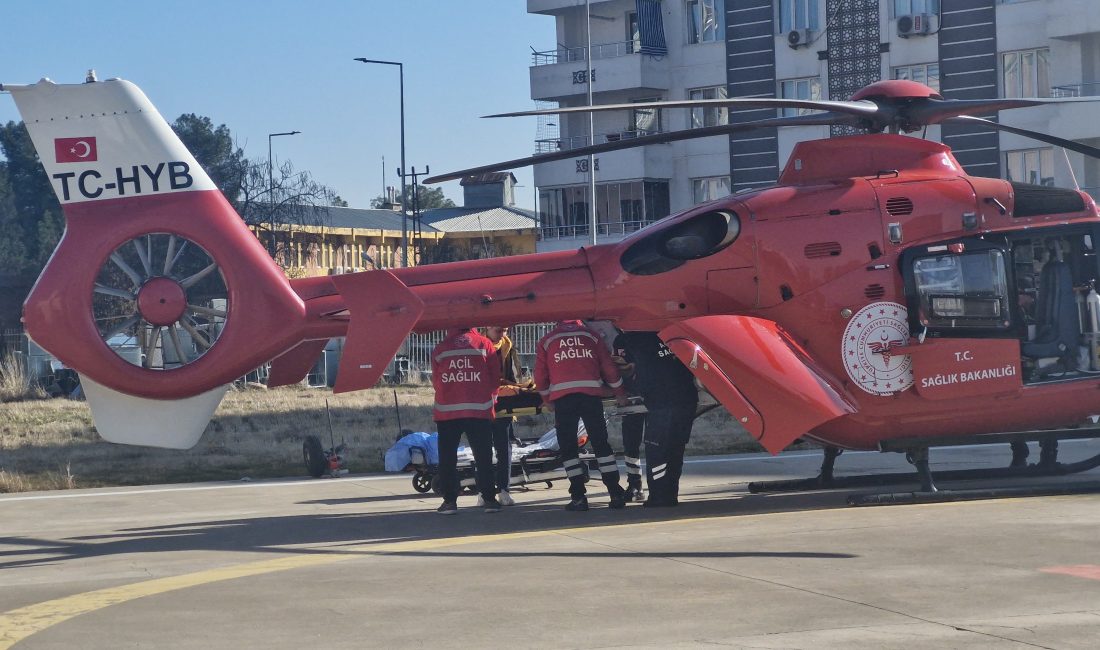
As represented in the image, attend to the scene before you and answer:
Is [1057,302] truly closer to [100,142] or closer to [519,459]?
[519,459]

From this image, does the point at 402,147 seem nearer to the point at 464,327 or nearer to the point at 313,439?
the point at 313,439

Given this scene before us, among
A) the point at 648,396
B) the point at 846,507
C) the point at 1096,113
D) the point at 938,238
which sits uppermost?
the point at 1096,113

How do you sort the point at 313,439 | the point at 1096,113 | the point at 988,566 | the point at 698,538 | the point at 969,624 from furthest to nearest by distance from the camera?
the point at 1096,113, the point at 313,439, the point at 698,538, the point at 988,566, the point at 969,624

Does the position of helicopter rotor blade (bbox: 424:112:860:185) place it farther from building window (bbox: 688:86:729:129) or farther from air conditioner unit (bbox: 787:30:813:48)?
building window (bbox: 688:86:729:129)

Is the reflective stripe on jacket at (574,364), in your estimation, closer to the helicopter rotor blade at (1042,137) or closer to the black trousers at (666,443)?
the black trousers at (666,443)

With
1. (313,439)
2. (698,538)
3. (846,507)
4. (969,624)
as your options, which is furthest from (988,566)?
(313,439)

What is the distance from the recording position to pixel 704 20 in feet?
161

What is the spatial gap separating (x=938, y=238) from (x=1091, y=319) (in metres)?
1.65

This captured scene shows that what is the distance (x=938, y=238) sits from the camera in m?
12.5

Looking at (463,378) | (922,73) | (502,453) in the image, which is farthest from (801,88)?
(463,378)

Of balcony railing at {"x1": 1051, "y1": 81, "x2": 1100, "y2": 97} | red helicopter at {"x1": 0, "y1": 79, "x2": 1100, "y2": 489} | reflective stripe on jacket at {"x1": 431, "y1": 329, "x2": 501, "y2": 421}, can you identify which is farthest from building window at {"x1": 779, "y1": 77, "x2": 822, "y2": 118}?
reflective stripe on jacket at {"x1": 431, "y1": 329, "x2": 501, "y2": 421}

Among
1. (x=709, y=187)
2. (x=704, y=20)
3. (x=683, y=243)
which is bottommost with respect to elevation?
(x=683, y=243)

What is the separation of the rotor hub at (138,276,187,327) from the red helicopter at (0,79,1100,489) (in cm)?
2

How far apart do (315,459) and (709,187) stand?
3522 cm
